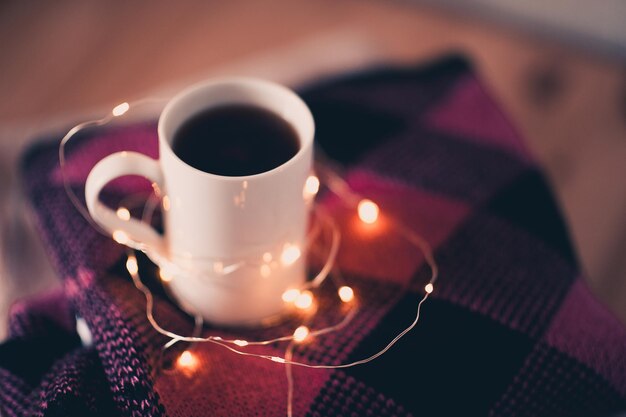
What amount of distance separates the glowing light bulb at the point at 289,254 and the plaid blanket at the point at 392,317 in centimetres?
7

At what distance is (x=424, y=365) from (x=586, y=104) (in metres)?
0.67

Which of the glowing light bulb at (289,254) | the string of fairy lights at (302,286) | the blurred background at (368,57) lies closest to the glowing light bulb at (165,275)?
the string of fairy lights at (302,286)

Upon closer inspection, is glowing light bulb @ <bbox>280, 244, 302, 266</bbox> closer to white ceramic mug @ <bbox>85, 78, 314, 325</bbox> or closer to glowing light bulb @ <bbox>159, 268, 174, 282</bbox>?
white ceramic mug @ <bbox>85, 78, 314, 325</bbox>

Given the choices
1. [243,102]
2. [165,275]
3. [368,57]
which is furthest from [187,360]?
[368,57]

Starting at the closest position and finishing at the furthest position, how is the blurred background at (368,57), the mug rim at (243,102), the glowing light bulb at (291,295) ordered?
1. the mug rim at (243,102)
2. the glowing light bulb at (291,295)
3. the blurred background at (368,57)

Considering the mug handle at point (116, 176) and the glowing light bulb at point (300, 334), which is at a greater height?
the mug handle at point (116, 176)

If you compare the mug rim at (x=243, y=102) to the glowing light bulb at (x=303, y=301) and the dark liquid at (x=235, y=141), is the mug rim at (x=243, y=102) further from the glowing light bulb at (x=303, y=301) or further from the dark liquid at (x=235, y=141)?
the glowing light bulb at (x=303, y=301)

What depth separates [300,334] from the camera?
49 centimetres

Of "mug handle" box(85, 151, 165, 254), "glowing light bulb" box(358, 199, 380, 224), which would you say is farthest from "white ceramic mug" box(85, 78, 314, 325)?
"glowing light bulb" box(358, 199, 380, 224)


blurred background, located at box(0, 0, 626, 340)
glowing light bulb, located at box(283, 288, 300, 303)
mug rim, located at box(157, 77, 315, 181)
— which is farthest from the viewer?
blurred background, located at box(0, 0, 626, 340)

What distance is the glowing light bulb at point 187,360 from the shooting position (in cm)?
46

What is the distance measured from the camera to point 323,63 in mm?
925

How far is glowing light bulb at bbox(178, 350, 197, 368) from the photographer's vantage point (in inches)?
18.0

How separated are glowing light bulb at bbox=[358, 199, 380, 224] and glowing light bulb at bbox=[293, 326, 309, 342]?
0.47 ft
